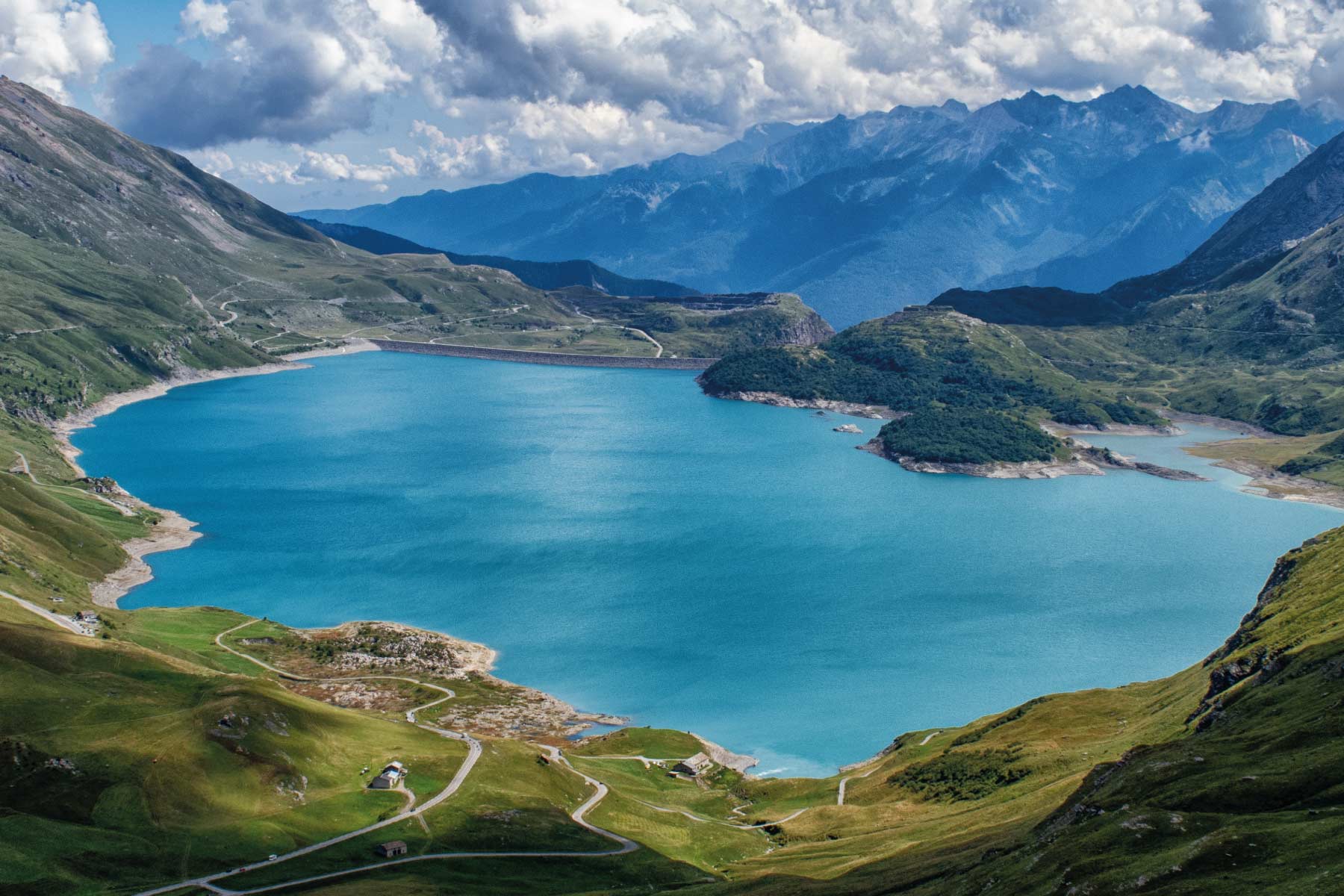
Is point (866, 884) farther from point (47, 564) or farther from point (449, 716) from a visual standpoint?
point (47, 564)

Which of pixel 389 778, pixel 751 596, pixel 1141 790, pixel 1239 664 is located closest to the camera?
pixel 1141 790

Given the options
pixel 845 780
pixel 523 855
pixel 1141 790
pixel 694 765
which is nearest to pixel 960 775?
pixel 845 780

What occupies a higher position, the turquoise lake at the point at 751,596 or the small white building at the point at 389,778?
the turquoise lake at the point at 751,596

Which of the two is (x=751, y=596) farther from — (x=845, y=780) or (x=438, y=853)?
(x=438, y=853)

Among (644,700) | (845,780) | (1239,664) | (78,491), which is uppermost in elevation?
(78,491)

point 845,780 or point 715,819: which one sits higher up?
point 845,780

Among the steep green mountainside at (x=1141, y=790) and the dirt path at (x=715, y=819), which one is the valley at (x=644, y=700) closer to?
the steep green mountainside at (x=1141, y=790)

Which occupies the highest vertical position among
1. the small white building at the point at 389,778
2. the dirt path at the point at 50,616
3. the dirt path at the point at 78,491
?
the dirt path at the point at 78,491

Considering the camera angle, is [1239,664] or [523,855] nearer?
[523,855]

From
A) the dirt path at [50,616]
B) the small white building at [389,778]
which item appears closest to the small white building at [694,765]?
the small white building at [389,778]

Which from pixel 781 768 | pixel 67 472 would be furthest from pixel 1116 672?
pixel 67 472

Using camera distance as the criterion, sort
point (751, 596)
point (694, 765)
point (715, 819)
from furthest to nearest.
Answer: point (751, 596) < point (694, 765) < point (715, 819)
